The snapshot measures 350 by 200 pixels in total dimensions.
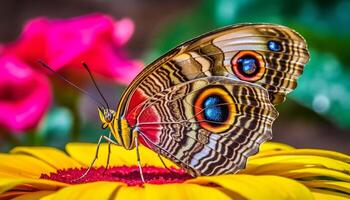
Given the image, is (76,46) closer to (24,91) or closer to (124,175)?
(24,91)

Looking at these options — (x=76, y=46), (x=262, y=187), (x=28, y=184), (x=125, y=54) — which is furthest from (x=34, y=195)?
(x=125, y=54)

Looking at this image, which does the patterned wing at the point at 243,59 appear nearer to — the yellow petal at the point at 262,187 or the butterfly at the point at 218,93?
the butterfly at the point at 218,93

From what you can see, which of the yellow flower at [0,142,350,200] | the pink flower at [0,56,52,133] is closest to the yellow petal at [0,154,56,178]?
the yellow flower at [0,142,350,200]

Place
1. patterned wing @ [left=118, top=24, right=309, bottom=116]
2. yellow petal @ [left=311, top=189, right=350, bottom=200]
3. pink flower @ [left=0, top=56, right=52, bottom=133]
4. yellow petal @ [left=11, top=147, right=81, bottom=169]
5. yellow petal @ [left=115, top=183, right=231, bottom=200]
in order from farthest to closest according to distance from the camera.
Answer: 1. pink flower @ [left=0, top=56, right=52, bottom=133]
2. yellow petal @ [left=11, top=147, right=81, bottom=169]
3. patterned wing @ [left=118, top=24, right=309, bottom=116]
4. yellow petal @ [left=311, top=189, right=350, bottom=200]
5. yellow petal @ [left=115, top=183, right=231, bottom=200]

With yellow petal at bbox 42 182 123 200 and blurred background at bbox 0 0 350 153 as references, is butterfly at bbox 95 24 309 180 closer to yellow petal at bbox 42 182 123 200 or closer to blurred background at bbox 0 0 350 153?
yellow petal at bbox 42 182 123 200

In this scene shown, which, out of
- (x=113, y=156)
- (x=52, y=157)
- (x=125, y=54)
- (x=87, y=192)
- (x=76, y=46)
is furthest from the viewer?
(x=125, y=54)

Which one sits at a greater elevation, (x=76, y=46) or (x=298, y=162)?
(x=76, y=46)
